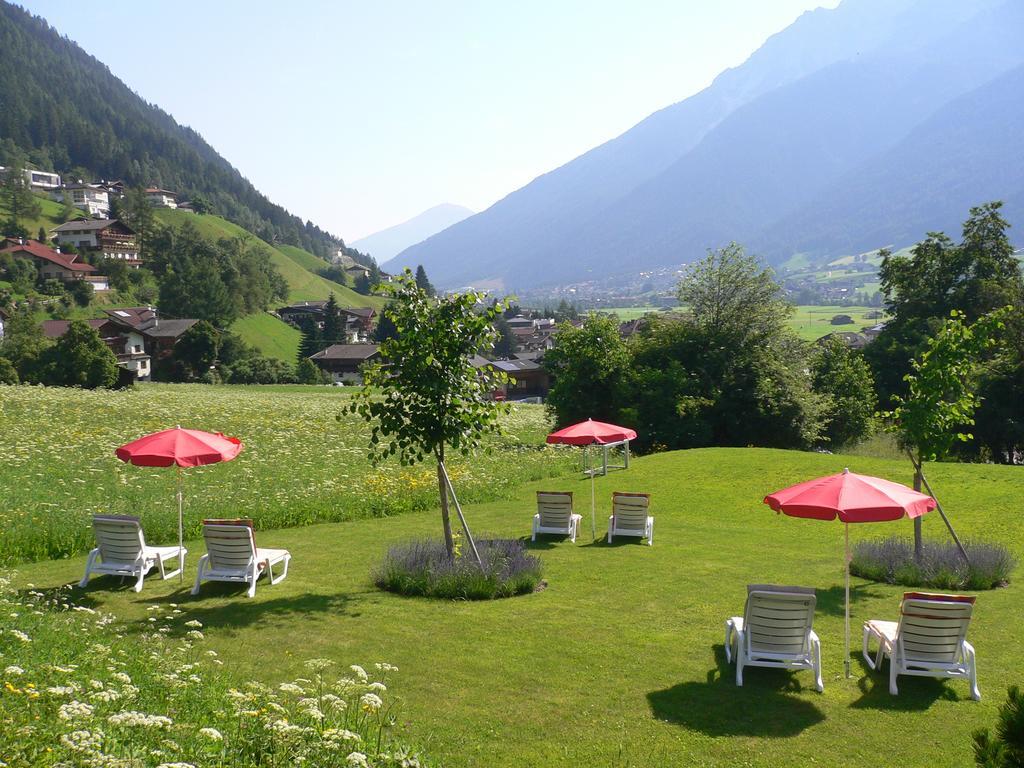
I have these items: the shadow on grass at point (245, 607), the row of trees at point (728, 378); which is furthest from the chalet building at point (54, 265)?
the shadow on grass at point (245, 607)

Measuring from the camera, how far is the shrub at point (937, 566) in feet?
44.0

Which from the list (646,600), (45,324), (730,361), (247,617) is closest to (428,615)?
(247,617)

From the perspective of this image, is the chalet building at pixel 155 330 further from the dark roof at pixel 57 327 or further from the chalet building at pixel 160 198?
the chalet building at pixel 160 198

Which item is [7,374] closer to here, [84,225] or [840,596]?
[840,596]

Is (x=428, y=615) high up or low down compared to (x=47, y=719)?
down

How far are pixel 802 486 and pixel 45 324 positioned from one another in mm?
96036

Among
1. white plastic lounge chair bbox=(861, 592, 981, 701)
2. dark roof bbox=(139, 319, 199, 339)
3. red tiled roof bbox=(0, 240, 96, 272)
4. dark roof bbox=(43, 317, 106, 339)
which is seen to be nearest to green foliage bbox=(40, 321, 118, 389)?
dark roof bbox=(43, 317, 106, 339)

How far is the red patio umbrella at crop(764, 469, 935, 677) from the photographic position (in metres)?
8.79

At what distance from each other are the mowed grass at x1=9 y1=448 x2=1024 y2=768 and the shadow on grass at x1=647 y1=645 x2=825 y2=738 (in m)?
0.02

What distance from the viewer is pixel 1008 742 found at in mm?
4508

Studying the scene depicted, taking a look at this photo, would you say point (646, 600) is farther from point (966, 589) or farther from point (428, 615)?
point (966, 589)

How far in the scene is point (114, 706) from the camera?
625cm

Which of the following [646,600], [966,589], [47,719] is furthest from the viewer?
[966,589]

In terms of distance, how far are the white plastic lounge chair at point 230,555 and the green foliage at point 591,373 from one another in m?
27.3
